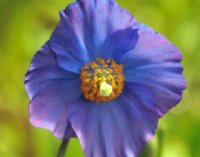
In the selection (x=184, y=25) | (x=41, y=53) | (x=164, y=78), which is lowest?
(x=184, y=25)

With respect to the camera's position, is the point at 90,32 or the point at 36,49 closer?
the point at 90,32

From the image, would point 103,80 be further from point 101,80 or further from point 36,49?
point 36,49

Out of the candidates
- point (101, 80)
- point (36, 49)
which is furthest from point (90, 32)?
point (36, 49)

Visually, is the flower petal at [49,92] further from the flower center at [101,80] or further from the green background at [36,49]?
the green background at [36,49]

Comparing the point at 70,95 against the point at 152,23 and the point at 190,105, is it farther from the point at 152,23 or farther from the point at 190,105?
the point at 152,23

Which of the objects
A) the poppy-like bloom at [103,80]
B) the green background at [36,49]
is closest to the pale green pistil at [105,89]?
the poppy-like bloom at [103,80]

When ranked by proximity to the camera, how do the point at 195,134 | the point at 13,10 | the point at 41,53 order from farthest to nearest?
the point at 13,10 → the point at 195,134 → the point at 41,53

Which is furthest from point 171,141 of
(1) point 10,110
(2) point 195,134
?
(1) point 10,110
